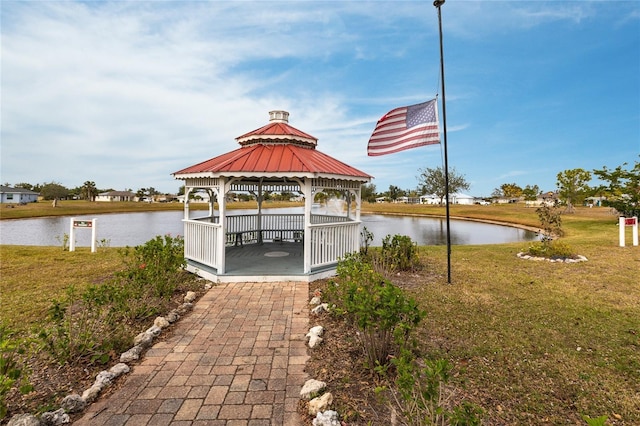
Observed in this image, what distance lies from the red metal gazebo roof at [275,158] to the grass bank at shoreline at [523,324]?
3.51m

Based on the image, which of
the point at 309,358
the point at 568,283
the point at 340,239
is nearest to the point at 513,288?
the point at 568,283

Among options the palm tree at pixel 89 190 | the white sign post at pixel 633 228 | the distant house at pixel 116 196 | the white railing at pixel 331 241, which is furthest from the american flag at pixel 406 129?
the distant house at pixel 116 196

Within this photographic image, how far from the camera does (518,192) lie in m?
98.3

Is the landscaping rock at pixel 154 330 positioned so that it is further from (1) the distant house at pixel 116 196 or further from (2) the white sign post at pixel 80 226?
(1) the distant house at pixel 116 196

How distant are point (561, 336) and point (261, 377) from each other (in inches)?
170

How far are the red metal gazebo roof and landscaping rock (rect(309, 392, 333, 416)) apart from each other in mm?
5144

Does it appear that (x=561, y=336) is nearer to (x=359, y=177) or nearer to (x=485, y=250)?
(x=359, y=177)

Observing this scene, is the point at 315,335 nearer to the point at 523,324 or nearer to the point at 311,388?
the point at 311,388

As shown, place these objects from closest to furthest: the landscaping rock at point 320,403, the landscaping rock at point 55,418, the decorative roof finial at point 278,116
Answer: the landscaping rock at point 55,418 < the landscaping rock at point 320,403 < the decorative roof finial at point 278,116

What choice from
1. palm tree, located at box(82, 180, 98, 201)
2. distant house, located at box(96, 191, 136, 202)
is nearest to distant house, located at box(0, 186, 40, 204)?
palm tree, located at box(82, 180, 98, 201)

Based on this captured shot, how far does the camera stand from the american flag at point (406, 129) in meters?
7.08

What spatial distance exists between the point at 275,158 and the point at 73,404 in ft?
20.6

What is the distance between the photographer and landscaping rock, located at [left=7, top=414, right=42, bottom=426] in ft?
8.40

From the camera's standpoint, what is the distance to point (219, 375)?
140 inches
